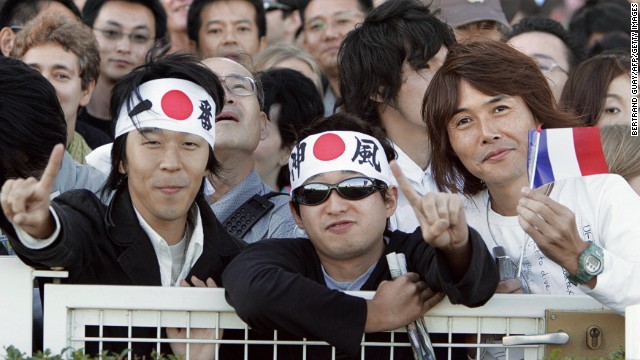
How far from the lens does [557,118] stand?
4.64 m

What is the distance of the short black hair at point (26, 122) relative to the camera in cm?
438

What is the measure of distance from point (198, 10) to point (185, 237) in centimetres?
360

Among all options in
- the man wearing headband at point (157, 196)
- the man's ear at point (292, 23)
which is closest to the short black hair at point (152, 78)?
the man wearing headband at point (157, 196)

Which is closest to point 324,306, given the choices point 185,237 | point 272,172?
point 185,237

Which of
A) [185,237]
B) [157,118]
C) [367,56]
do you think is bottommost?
[185,237]

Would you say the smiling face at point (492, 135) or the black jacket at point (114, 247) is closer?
the black jacket at point (114, 247)

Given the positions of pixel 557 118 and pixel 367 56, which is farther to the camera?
pixel 367 56

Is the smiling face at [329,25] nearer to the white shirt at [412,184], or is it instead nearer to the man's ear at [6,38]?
the man's ear at [6,38]

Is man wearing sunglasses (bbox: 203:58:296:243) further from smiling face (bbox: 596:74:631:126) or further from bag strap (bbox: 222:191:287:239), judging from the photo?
smiling face (bbox: 596:74:631:126)

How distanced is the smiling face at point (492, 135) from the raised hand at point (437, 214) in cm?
82

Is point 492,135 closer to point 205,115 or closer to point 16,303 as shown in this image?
point 205,115

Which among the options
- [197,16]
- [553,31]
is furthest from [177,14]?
[553,31]

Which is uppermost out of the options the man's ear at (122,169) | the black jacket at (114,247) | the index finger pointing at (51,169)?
the man's ear at (122,169)

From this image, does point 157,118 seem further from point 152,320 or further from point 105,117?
point 105,117
